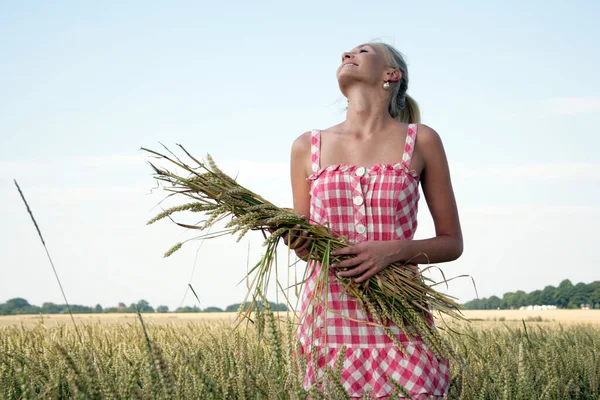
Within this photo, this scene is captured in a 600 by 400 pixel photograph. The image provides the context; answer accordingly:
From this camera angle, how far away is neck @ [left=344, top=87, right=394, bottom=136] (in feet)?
9.36

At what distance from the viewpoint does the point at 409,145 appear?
275cm

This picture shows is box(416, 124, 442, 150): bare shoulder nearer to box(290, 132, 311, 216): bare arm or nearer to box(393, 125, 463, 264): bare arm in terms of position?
box(393, 125, 463, 264): bare arm

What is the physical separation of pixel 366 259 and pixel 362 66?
0.96m

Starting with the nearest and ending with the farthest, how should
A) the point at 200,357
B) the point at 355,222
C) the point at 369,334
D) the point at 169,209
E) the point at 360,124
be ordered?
1. the point at 169,209
2. the point at 369,334
3. the point at 355,222
4. the point at 360,124
5. the point at 200,357

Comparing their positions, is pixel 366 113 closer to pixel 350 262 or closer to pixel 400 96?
pixel 400 96

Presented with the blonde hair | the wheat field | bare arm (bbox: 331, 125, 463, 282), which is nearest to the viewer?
the wheat field

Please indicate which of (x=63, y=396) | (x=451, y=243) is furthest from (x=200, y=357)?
(x=451, y=243)

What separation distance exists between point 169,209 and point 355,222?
77cm

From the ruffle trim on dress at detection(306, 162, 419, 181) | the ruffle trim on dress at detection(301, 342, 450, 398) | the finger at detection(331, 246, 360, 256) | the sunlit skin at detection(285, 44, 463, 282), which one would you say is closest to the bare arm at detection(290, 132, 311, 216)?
the sunlit skin at detection(285, 44, 463, 282)

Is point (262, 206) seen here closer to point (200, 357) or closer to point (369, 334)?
point (369, 334)

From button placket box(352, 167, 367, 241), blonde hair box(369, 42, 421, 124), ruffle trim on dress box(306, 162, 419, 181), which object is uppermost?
blonde hair box(369, 42, 421, 124)

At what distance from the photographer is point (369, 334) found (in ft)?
A: 8.17

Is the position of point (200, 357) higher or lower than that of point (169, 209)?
lower

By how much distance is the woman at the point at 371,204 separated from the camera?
7.89 feet
